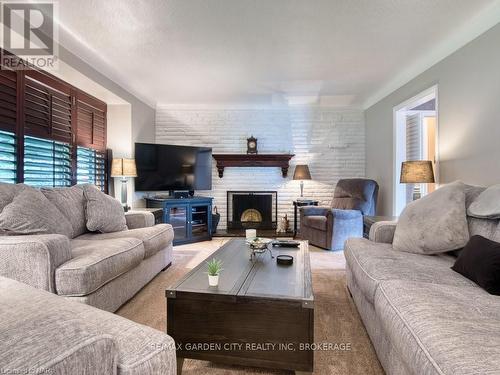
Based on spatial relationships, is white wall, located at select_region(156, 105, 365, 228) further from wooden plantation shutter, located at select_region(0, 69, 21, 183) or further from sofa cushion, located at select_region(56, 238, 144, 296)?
sofa cushion, located at select_region(56, 238, 144, 296)

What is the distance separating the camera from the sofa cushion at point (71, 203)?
7.74 ft

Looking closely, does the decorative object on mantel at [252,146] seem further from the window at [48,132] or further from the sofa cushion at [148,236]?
the sofa cushion at [148,236]

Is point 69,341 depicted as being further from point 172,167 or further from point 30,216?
point 172,167

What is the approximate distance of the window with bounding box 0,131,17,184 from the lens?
237 cm

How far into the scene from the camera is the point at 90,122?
12.1 ft

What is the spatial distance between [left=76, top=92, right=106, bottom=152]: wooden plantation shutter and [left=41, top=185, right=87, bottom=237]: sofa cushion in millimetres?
1153

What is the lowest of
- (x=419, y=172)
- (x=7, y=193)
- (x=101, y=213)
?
(x=101, y=213)

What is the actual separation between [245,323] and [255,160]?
373 cm

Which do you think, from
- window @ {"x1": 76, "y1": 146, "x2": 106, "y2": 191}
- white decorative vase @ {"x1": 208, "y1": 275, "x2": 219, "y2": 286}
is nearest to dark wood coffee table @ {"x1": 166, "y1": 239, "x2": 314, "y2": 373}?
white decorative vase @ {"x1": 208, "y1": 275, "x2": 219, "y2": 286}

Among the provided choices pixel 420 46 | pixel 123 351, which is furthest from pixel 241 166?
pixel 123 351

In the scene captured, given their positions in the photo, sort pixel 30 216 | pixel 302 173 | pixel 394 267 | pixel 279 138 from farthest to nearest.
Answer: pixel 279 138 → pixel 302 173 → pixel 30 216 → pixel 394 267

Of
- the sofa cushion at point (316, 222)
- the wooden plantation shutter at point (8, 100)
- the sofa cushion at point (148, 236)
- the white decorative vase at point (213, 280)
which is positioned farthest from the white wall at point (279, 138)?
the white decorative vase at point (213, 280)

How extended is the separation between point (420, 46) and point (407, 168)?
1276 millimetres

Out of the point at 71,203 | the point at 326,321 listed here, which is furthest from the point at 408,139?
the point at 71,203
